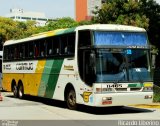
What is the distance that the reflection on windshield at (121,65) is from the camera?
51.8 feet

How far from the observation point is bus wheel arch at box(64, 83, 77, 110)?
1744cm

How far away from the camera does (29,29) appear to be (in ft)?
233

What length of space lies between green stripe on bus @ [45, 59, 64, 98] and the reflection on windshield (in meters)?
2.92

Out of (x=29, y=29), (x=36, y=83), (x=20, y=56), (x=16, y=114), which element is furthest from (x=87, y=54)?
(x=29, y=29)

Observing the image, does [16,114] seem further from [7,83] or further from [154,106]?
[7,83]

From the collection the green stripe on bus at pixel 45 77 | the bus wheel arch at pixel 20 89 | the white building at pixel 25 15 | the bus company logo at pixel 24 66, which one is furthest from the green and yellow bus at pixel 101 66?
the white building at pixel 25 15

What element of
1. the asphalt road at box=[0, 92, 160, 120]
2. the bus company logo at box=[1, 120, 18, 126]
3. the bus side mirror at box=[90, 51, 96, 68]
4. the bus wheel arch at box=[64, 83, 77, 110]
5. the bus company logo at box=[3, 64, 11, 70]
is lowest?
the asphalt road at box=[0, 92, 160, 120]

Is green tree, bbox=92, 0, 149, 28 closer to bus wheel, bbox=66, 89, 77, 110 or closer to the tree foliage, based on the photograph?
the tree foliage

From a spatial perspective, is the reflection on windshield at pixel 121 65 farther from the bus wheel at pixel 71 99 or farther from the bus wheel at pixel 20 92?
the bus wheel at pixel 20 92

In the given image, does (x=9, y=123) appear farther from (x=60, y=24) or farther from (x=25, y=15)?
(x=25, y=15)

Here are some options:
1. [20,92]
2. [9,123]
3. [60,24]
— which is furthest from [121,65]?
[60,24]

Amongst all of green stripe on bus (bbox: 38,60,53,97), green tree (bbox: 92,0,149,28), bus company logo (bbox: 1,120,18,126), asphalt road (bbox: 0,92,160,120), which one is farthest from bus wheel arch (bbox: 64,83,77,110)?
green tree (bbox: 92,0,149,28)

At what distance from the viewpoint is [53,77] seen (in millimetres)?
19344

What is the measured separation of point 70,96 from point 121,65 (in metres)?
2.67
